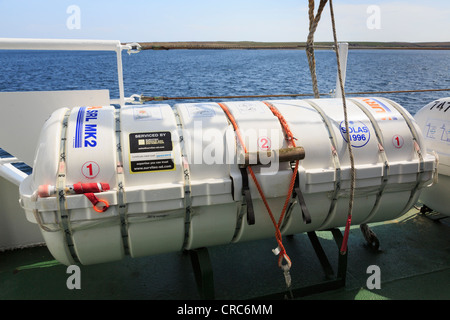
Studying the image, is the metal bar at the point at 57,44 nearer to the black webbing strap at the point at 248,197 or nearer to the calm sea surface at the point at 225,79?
the black webbing strap at the point at 248,197

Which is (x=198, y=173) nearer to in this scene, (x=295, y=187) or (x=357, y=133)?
(x=295, y=187)

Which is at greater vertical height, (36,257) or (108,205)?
(108,205)

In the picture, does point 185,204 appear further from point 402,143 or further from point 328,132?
point 402,143

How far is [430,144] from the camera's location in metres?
3.49

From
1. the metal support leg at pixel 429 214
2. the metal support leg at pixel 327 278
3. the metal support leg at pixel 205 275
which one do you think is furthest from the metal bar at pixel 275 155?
the metal support leg at pixel 429 214

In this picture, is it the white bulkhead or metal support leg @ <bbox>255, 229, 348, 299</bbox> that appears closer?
the white bulkhead

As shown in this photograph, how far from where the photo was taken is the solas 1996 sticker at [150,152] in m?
2.21

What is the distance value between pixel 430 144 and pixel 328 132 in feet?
5.11

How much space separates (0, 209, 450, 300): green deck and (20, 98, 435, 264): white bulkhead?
57 cm

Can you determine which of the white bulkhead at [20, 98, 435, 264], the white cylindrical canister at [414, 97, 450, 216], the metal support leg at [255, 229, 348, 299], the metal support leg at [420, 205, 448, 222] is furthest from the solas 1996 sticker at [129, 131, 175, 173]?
the metal support leg at [420, 205, 448, 222]

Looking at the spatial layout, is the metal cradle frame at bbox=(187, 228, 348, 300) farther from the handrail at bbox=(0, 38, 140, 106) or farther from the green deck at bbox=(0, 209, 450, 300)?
the handrail at bbox=(0, 38, 140, 106)

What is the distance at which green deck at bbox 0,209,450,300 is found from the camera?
287cm
